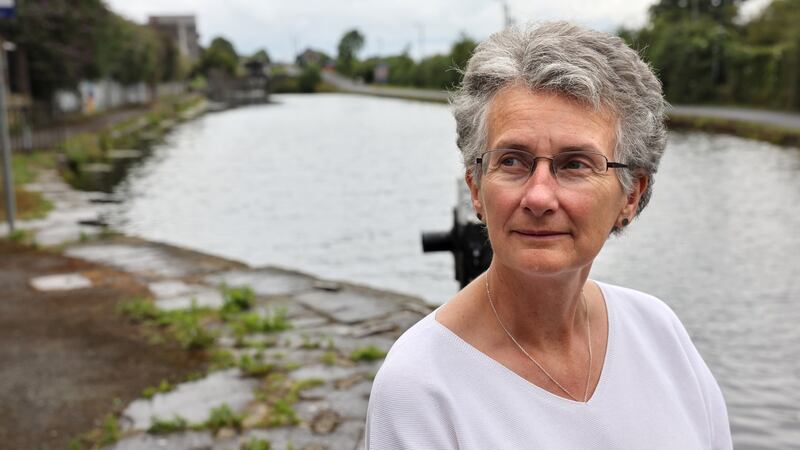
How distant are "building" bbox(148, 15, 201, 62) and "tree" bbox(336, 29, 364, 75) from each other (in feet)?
73.7

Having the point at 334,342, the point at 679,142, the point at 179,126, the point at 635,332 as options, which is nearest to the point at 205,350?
the point at 334,342

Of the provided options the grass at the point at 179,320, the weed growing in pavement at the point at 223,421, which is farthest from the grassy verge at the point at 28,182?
the weed growing in pavement at the point at 223,421

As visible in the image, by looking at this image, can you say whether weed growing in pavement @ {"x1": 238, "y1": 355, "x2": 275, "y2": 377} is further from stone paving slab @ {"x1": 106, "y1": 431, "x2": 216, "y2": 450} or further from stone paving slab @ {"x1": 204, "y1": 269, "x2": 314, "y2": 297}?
stone paving slab @ {"x1": 204, "y1": 269, "x2": 314, "y2": 297}

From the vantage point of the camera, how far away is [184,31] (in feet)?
382

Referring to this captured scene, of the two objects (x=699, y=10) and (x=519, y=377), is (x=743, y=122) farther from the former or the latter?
(x=699, y=10)

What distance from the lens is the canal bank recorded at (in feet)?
13.5

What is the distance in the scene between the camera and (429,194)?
53.5ft

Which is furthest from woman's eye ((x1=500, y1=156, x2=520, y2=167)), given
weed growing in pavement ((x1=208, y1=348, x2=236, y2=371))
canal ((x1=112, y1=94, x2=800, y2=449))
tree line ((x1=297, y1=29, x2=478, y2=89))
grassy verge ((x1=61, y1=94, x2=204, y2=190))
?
tree line ((x1=297, y1=29, x2=478, y2=89))

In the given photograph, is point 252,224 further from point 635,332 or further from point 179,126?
point 179,126

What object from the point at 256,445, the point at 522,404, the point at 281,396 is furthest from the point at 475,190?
the point at 281,396

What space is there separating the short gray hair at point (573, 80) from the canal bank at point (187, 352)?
8.64 feet

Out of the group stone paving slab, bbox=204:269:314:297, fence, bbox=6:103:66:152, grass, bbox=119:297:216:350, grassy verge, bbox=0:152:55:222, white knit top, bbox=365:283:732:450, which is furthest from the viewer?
fence, bbox=6:103:66:152

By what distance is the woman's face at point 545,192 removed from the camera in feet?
4.58

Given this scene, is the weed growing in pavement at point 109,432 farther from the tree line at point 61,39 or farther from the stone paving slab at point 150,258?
the tree line at point 61,39
